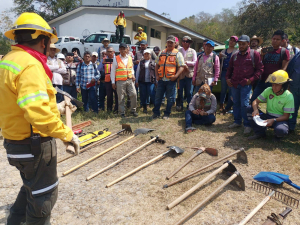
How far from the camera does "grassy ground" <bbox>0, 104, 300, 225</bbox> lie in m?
2.89

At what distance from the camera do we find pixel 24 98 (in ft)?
5.87

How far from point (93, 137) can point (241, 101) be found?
3521 mm

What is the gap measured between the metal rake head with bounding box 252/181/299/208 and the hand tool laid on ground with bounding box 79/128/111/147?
3.23m

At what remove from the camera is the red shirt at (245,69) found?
5.22m

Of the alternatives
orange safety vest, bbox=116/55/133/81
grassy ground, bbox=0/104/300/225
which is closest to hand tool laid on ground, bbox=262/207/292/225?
grassy ground, bbox=0/104/300/225

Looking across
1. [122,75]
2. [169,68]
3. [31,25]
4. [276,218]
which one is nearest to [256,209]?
[276,218]

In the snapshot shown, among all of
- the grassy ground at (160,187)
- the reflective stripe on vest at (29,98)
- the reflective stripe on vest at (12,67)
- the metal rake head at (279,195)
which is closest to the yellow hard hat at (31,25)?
the reflective stripe on vest at (12,67)

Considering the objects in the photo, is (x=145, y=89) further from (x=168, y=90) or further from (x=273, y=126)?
(x=273, y=126)

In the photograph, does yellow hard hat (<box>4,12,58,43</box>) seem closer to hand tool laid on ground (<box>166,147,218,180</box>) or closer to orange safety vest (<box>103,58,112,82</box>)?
hand tool laid on ground (<box>166,147,218,180</box>)

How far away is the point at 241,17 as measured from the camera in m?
22.1

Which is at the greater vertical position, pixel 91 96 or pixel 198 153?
pixel 91 96

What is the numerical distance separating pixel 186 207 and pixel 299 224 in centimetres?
132

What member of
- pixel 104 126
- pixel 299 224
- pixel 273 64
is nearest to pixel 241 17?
pixel 273 64

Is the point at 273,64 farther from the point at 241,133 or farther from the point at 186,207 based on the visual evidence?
the point at 186,207
